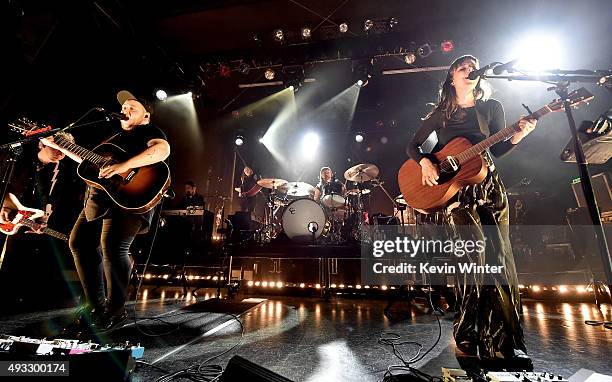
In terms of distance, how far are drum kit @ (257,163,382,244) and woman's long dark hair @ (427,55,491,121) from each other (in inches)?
148

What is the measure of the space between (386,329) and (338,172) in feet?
28.6

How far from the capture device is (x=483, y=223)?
1.96 m

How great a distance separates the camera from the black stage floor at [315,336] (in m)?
1.80

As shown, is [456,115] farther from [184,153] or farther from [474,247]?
[184,153]

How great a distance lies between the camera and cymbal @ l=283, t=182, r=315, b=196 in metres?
7.05

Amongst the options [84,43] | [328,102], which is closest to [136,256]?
[84,43]

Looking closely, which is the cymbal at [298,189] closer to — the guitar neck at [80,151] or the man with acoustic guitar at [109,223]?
the man with acoustic guitar at [109,223]

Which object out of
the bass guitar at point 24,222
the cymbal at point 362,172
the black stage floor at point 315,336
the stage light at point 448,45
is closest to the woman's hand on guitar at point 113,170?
the black stage floor at point 315,336

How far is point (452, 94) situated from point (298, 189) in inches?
199

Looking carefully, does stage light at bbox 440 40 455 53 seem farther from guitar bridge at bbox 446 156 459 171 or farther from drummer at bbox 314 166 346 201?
guitar bridge at bbox 446 156 459 171

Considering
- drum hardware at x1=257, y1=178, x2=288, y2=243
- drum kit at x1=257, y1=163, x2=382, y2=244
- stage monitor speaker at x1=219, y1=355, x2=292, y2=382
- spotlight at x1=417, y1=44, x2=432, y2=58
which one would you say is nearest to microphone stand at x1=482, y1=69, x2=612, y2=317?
stage monitor speaker at x1=219, y1=355, x2=292, y2=382

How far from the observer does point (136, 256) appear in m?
5.57

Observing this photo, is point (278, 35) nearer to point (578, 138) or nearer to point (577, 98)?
point (577, 98)

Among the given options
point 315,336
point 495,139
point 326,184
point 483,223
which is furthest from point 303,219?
point 495,139
